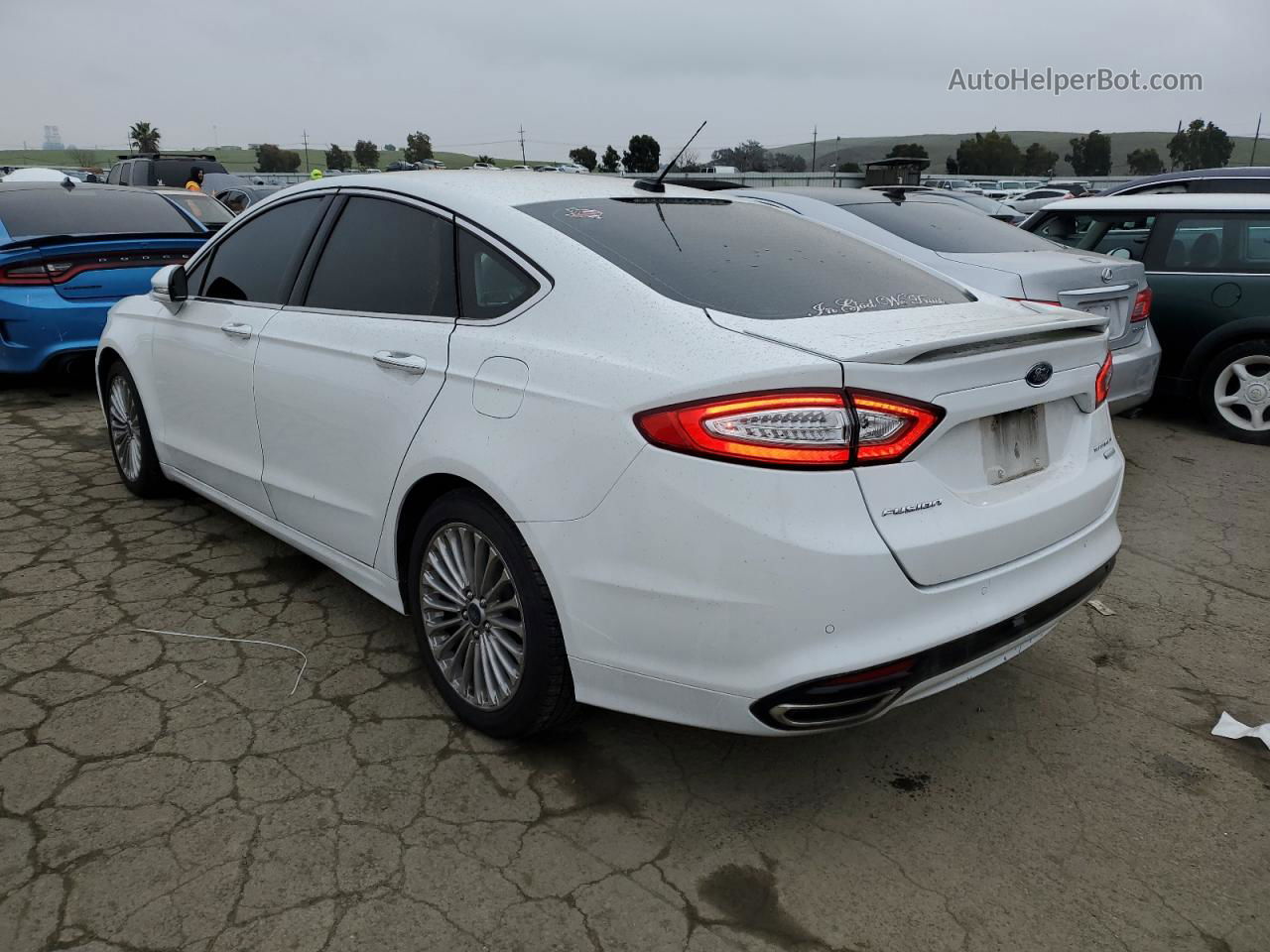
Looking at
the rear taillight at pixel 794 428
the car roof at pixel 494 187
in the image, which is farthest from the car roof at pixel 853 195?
the rear taillight at pixel 794 428

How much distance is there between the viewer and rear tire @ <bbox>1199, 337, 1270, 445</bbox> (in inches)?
244

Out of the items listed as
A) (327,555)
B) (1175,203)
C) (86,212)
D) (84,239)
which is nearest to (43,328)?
(84,239)

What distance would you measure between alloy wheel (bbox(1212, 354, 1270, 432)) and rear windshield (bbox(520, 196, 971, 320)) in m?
4.41

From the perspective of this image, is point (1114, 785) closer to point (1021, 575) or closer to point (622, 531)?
point (1021, 575)

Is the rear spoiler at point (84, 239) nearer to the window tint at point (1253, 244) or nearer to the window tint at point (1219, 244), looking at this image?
the window tint at point (1219, 244)

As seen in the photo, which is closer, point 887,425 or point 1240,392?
point 887,425

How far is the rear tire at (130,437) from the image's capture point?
4570 millimetres

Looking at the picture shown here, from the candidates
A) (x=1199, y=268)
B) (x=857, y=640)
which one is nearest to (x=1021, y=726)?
(x=857, y=640)

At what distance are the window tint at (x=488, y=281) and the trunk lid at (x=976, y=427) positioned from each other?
61 centimetres

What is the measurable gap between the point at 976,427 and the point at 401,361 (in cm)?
160

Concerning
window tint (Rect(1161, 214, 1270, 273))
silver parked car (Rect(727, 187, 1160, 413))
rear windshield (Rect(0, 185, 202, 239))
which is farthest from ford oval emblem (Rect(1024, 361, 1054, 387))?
rear windshield (Rect(0, 185, 202, 239))

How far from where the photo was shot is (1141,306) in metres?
5.75

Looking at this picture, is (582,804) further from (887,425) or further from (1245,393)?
(1245,393)

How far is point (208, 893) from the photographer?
2.15 metres
